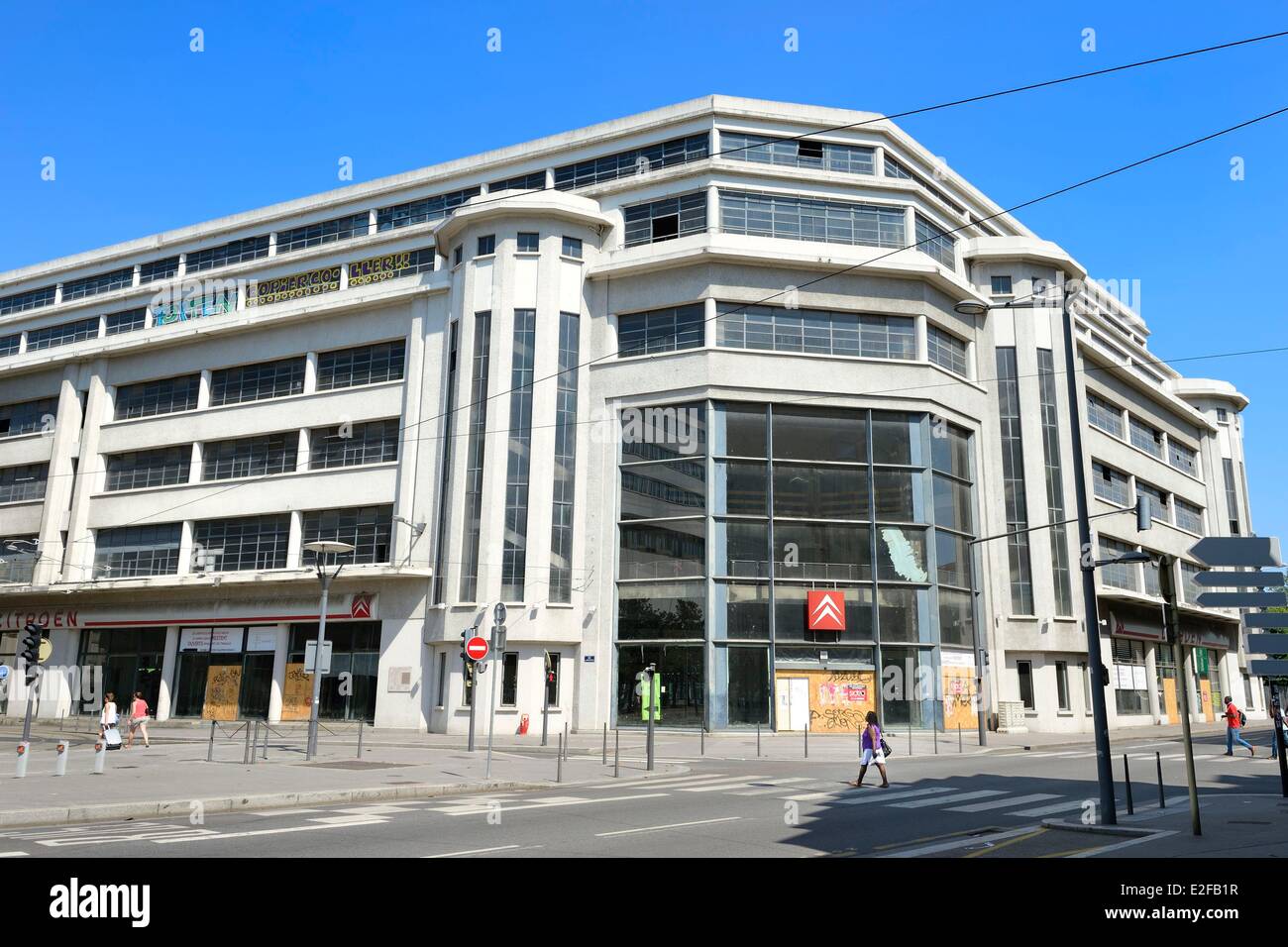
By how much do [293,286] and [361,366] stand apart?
33.3 ft

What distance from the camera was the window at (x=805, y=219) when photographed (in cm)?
4112

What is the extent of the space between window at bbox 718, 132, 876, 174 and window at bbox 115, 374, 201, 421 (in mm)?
29247

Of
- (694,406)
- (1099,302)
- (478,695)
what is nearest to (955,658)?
(694,406)

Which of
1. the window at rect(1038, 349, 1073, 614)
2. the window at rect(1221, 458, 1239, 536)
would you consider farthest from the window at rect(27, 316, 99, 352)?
the window at rect(1221, 458, 1239, 536)

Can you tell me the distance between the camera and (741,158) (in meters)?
42.1

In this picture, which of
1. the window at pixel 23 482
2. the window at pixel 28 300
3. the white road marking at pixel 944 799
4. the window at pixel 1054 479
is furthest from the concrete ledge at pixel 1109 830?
the window at pixel 28 300

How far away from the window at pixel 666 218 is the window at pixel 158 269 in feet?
96.9

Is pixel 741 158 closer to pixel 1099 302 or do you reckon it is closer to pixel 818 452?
pixel 818 452

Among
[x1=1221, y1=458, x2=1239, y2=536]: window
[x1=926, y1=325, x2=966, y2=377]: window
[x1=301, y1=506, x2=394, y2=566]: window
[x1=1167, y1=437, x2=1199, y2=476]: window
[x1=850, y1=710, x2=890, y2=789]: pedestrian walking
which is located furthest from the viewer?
[x1=1221, y1=458, x2=1239, y2=536]: window

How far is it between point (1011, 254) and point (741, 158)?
13982mm

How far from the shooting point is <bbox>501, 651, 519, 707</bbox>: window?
36969 mm

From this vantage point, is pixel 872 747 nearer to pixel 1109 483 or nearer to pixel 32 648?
pixel 32 648

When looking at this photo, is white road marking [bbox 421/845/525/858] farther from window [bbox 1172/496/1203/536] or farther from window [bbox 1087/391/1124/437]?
window [bbox 1172/496/1203/536]
